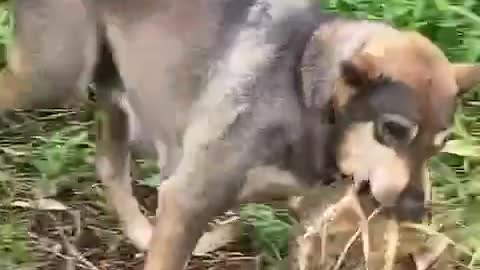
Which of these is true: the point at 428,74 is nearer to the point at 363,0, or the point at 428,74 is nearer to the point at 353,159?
the point at 353,159

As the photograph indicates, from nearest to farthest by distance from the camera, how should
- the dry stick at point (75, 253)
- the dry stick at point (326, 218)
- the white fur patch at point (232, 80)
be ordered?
the white fur patch at point (232, 80) < the dry stick at point (326, 218) < the dry stick at point (75, 253)

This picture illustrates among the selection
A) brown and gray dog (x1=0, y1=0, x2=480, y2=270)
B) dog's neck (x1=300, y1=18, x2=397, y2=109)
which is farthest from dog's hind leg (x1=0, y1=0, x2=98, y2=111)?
dog's neck (x1=300, y1=18, x2=397, y2=109)

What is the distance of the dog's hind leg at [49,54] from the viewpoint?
328cm

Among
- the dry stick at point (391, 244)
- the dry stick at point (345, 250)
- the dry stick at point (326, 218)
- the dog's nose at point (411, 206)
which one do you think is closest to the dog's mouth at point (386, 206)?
the dog's nose at point (411, 206)

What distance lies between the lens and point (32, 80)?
337 centimetres

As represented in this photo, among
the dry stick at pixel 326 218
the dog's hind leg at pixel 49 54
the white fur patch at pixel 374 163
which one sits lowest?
the dry stick at pixel 326 218

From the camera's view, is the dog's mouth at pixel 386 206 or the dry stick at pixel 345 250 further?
the dry stick at pixel 345 250

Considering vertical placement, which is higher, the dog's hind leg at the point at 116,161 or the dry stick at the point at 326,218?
the dog's hind leg at the point at 116,161

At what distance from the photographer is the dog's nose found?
2.89m

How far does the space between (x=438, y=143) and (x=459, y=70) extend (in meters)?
0.25

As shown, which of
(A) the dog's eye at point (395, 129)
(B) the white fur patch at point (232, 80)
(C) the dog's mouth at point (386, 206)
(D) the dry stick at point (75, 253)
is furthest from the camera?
(D) the dry stick at point (75, 253)

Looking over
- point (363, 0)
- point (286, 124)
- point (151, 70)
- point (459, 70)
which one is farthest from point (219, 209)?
point (363, 0)

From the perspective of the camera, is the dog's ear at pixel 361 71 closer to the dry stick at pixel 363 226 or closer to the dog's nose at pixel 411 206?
the dog's nose at pixel 411 206

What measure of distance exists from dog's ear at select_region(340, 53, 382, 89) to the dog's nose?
0.94 ft
